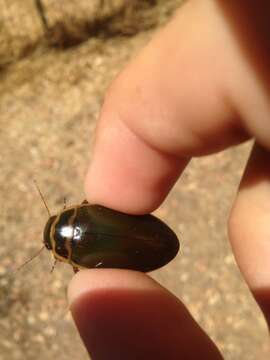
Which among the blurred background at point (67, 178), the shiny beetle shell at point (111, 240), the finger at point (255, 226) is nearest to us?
the finger at point (255, 226)

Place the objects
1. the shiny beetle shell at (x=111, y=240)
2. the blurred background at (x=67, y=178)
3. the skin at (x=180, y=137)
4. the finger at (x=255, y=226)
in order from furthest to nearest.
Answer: the blurred background at (x=67, y=178), the shiny beetle shell at (x=111, y=240), the finger at (x=255, y=226), the skin at (x=180, y=137)

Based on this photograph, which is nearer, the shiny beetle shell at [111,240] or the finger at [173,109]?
the finger at [173,109]

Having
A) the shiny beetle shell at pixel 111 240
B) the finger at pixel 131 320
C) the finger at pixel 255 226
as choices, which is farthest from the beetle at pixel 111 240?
the finger at pixel 255 226

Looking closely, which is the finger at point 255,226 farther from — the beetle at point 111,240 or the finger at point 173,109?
the beetle at point 111,240

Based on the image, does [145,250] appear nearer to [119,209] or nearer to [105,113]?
[119,209]

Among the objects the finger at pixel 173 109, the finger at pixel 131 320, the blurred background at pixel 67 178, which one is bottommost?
the blurred background at pixel 67 178

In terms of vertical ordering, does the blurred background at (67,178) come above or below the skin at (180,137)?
below

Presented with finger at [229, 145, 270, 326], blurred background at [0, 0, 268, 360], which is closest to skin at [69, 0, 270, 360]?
finger at [229, 145, 270, 326]

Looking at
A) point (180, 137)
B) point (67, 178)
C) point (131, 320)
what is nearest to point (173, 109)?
point (180, 137)

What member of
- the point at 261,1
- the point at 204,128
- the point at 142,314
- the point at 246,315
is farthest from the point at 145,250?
the point at 246,315
